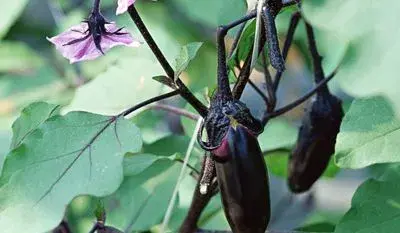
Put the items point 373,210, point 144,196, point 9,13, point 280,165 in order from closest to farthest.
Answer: point 373,210 → point 144,196 → point 280,165 → point 9,13

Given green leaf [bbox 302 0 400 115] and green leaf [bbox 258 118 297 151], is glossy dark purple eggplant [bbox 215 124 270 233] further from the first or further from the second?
green leaf [bbox 258 118 297 151]

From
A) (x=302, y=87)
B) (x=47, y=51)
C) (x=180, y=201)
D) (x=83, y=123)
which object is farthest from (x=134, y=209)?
(x=302, y=87)

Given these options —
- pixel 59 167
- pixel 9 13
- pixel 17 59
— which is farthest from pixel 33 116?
pixel 17 59

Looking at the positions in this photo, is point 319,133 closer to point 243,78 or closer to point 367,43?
point 243,78

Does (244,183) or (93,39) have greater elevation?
(93,39)

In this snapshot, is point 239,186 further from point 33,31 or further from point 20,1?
point 33,31

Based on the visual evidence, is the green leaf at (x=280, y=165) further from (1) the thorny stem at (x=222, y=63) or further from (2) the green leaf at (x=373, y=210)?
(1) the thorny stem at (x=222, y=63)
